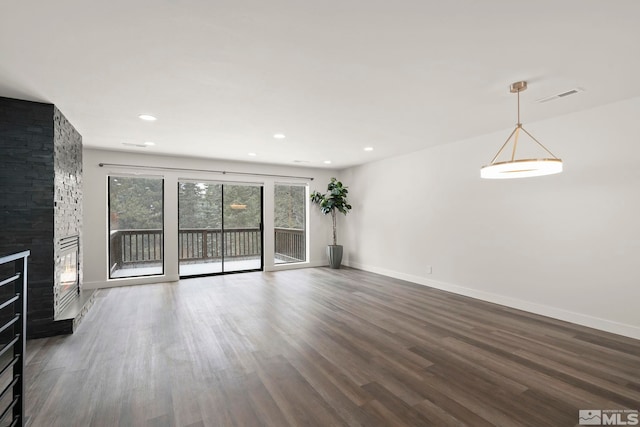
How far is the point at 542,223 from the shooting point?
3.65m

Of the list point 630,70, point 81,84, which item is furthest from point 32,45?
point 630,70

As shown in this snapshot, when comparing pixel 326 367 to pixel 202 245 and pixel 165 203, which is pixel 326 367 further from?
pixel 165 203

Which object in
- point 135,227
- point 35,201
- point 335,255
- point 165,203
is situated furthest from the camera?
point 335,255

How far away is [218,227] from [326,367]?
4.31m

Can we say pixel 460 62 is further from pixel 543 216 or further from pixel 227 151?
pixel 227 151

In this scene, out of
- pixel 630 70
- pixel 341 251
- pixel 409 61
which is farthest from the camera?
pixel 341 251

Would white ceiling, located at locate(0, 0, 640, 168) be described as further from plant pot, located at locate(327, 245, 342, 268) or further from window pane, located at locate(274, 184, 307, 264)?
plant pot, located at locate(327, 245, 342, 268)

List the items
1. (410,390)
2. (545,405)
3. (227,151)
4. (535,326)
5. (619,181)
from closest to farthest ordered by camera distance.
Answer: (545,405)
(410,390)
(619,181)
(535,326)
(227,151)

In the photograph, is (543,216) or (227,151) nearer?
(543,216)

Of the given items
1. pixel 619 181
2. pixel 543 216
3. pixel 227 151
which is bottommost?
pixel 543 216

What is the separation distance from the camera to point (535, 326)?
10.7 ft

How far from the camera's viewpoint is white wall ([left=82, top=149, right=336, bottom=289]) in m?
4.98

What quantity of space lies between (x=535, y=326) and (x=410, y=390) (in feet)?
6.95

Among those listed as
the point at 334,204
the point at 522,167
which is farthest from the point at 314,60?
the point at 334,204
